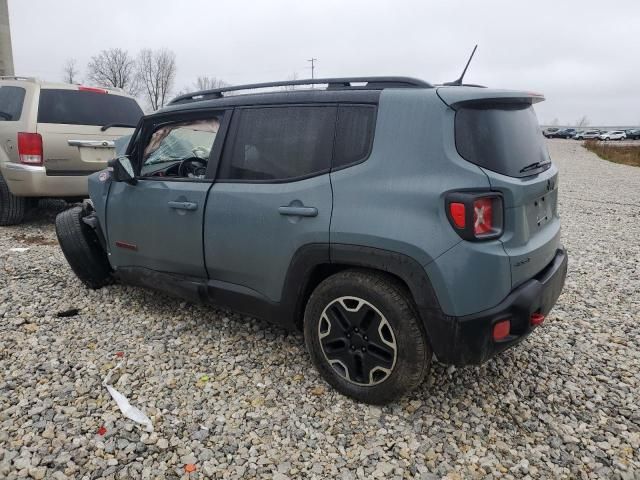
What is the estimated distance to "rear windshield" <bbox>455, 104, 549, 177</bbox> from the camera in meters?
2.25

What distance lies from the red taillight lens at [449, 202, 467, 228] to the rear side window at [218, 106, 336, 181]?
75 centimetres

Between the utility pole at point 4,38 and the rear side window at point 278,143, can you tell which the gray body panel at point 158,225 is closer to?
the rear side window at point 278,143

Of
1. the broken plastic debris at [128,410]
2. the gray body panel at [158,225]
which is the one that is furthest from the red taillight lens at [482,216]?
the broken plastic debris at [128,410]

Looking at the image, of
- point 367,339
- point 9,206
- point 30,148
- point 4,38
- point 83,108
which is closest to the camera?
point 367,339

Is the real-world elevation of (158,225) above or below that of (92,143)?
below

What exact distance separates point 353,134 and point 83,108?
16.5 feet

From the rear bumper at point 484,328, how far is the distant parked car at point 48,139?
5316mm

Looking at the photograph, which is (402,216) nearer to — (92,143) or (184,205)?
(184,205)

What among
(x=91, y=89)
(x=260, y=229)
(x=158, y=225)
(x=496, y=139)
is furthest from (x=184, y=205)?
(x=91, y=89)

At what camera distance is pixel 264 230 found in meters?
2.76

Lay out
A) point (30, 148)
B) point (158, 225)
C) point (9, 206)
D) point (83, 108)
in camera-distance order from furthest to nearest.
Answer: point (9, 206) < point (83, 108) < point (30, 148) < point (158, 225)

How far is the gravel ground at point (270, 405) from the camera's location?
2.24 meters

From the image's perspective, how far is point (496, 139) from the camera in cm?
232

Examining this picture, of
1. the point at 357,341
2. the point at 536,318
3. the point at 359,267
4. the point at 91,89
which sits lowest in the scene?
the point at 357,341
